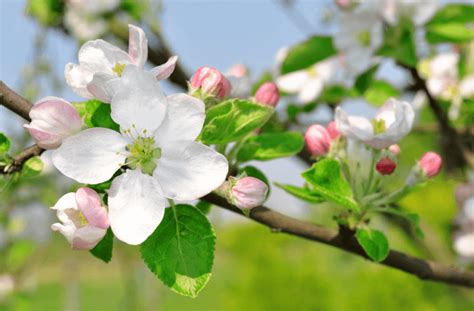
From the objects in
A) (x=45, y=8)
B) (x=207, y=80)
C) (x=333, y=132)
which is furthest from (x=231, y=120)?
(x=45, y=8)

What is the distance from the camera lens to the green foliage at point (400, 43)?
142 cm

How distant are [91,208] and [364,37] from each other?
3.18 feet

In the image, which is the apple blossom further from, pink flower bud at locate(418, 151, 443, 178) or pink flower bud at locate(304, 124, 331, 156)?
pink flower bud at locate(418, 151, 443, 178)

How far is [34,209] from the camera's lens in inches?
160

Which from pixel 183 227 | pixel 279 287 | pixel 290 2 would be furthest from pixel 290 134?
pixel 279 287

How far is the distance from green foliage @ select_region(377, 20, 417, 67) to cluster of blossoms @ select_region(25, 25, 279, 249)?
2.41ft

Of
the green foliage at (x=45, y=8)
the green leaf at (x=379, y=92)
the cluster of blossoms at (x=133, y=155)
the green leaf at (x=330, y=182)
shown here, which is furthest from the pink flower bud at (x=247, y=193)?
the green foliage at (x=45, y=8)

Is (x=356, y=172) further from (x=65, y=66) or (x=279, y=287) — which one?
(x=279, y=287)

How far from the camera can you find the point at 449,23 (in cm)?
153

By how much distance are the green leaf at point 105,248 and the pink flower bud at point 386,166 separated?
0.43m

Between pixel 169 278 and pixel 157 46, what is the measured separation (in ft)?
4.37

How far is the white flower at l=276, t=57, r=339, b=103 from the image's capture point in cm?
185

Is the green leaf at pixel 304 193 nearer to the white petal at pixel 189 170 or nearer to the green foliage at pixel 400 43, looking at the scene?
the white petal at pixel 189 170

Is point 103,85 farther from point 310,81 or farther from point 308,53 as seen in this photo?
point 310,81
